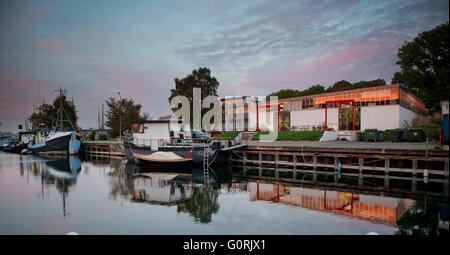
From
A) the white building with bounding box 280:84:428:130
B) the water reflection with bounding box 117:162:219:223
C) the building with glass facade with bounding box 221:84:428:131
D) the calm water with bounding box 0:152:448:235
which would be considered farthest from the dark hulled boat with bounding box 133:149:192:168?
the white building with bounding box 280:84:428:130

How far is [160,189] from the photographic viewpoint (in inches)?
609

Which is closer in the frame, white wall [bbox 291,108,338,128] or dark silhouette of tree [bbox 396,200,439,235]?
dark silhouette of tree [bbox 396,200,439,235]

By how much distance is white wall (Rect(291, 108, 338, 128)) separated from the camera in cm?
3456

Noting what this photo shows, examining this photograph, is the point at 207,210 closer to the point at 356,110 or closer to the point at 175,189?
the point at 175,189

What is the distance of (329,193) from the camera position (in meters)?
13.2

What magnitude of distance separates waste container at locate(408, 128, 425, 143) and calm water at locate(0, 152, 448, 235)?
12.5 metres

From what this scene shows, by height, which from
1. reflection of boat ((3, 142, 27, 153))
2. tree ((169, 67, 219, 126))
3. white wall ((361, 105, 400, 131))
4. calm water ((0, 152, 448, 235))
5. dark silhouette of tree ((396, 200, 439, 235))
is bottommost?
reflection of boat ((3, 142, 27, 153))

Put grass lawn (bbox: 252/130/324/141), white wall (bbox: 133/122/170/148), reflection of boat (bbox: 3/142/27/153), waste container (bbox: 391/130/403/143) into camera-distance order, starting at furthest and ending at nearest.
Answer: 1. reflection of boat (bbox: 3/142/27/153)
2. grass lawn (bbox: 252/130/324/141)
3. white wall (bbox: 133/122/170/148)
4. waste container (bbox: 391/130/403/143)

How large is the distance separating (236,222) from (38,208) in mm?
9176

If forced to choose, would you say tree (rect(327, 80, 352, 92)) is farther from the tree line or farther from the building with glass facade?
the building with glass facade

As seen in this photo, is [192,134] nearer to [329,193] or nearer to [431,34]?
[329,193]

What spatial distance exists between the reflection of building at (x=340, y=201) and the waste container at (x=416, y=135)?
41.6ft

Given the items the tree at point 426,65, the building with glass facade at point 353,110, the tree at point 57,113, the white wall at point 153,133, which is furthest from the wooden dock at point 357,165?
the tree at point 57,113
